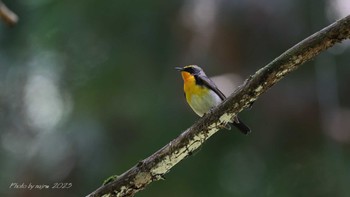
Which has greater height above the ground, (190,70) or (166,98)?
(166,98)

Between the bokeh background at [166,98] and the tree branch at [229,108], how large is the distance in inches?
89.0

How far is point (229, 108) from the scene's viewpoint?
8.90 feet

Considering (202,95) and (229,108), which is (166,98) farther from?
(229,108)

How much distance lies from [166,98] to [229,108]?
2.90 m

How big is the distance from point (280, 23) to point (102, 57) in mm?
1806

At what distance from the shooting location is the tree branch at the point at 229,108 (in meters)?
2.55

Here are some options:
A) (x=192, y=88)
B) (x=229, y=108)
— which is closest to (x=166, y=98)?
(x=192, y=88)

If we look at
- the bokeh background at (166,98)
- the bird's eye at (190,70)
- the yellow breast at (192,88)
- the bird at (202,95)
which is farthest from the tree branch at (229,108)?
the bokeh background at (166,98)

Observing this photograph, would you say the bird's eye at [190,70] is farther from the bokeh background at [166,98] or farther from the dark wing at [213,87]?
the bokeh background at [166,98]

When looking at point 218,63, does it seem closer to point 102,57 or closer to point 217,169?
point 217,169

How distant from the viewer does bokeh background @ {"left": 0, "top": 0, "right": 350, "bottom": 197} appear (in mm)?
5176

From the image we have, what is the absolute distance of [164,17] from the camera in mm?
5973

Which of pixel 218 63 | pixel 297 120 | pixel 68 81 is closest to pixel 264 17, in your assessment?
pixel 218 63

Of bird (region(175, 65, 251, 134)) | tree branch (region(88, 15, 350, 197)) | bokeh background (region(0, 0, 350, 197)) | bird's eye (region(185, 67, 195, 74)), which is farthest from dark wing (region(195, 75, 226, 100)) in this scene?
tree branch (region(88, 15, 350, 197))
